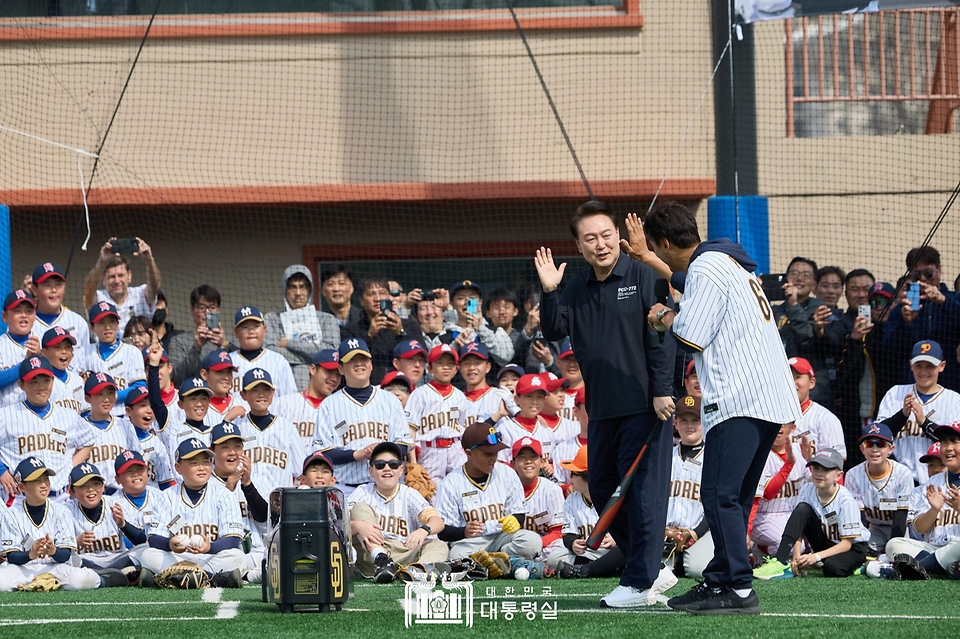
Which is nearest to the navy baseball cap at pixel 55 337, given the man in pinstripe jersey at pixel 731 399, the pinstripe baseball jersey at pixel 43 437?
the pinstripe baseball jersey at pixel 43 437

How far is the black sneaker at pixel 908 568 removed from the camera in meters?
7.31

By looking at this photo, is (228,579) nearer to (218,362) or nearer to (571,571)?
(218,362)

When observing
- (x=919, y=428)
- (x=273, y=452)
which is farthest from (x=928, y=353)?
(x=273, y=452)

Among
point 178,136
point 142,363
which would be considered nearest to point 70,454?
point 142,363

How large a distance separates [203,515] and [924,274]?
19.9 ft

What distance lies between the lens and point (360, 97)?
13211 millimetres

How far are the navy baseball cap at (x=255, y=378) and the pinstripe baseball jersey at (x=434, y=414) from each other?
1.13 metres

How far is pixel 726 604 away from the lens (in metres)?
5.02

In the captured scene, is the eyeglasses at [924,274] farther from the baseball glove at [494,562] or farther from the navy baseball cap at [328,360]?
the navy baseball cap at [328,360]

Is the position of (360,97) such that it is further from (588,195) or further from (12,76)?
(12,76)

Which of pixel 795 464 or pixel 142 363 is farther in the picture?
pixel 142 363

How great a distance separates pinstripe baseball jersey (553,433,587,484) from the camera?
9.13m

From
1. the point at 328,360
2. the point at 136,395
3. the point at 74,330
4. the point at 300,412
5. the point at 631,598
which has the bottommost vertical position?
the point at 631,598

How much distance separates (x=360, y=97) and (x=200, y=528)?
6.16m
